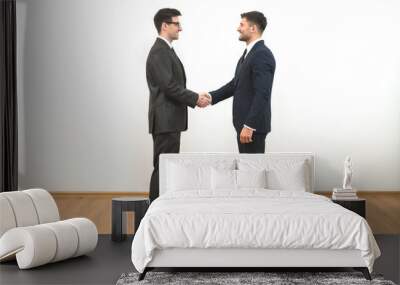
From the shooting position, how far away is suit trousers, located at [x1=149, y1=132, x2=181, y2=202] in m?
7.67

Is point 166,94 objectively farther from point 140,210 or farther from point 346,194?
point 346,194

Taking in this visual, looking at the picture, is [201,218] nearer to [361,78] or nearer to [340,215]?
[340,215]

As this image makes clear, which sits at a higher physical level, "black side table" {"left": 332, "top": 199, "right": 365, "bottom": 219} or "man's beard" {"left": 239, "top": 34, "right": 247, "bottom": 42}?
"man's beard" {"left": 239, "top": 34, "right": 247, "bottom": 42}

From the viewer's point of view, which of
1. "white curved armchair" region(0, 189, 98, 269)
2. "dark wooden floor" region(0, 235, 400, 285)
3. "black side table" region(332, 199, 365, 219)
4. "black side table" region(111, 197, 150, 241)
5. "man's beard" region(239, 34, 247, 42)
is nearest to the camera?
"dark wooden floor" region(0, 235, 400, 285)

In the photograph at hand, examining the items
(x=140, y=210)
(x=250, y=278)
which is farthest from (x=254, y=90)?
(x=250, y=278)

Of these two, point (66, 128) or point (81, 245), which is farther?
point (66, 128)

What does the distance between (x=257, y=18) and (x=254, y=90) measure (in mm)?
804

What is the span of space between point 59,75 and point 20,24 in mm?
712

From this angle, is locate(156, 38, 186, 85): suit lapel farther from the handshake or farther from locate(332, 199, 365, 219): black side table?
locate(332, 199, 365, 219): black side table

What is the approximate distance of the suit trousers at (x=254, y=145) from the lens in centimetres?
759

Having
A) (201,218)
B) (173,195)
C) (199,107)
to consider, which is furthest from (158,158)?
(201,218)

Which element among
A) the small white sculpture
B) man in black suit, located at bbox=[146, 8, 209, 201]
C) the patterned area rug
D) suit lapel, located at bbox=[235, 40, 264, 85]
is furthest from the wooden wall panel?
the patterned area rug

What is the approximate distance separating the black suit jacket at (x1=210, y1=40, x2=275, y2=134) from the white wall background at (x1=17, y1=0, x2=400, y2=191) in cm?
9

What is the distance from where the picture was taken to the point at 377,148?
7.67 meters
